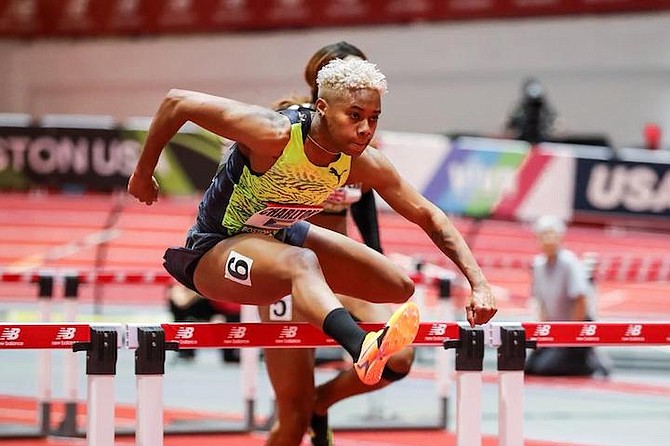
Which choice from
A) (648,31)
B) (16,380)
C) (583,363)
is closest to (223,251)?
(16,380)

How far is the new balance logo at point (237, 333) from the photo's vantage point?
14.1 ft

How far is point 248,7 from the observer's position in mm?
19953

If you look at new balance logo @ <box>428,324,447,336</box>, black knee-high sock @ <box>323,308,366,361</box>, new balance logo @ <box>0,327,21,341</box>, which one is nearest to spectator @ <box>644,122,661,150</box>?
new balance logo @ <box>428,324,447,336</box>

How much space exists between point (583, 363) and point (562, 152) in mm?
2936

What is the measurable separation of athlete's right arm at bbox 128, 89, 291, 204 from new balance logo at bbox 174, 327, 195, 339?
2.02 ft

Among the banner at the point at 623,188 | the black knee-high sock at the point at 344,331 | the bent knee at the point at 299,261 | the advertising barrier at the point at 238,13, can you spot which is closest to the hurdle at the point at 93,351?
the bent knee at the point at 299,261

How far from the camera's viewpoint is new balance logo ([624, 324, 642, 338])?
459 cm

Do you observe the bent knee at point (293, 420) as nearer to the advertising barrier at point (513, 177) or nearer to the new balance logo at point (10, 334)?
the new balance logo at point (10, 334)

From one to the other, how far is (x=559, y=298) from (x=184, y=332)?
5.95m

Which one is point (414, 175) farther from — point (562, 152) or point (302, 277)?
point (302, 277)

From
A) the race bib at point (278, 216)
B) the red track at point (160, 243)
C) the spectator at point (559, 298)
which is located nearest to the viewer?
the race bib at point (278, 216)

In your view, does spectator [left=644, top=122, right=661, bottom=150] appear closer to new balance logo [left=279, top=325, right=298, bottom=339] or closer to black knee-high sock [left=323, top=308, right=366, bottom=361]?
new balance logo [left=279, top=325, right=298, bottom=339]

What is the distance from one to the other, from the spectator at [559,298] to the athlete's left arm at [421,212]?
5.25 metres

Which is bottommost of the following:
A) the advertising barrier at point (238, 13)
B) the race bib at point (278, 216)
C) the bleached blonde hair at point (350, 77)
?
the race bib at point (278, 216)
